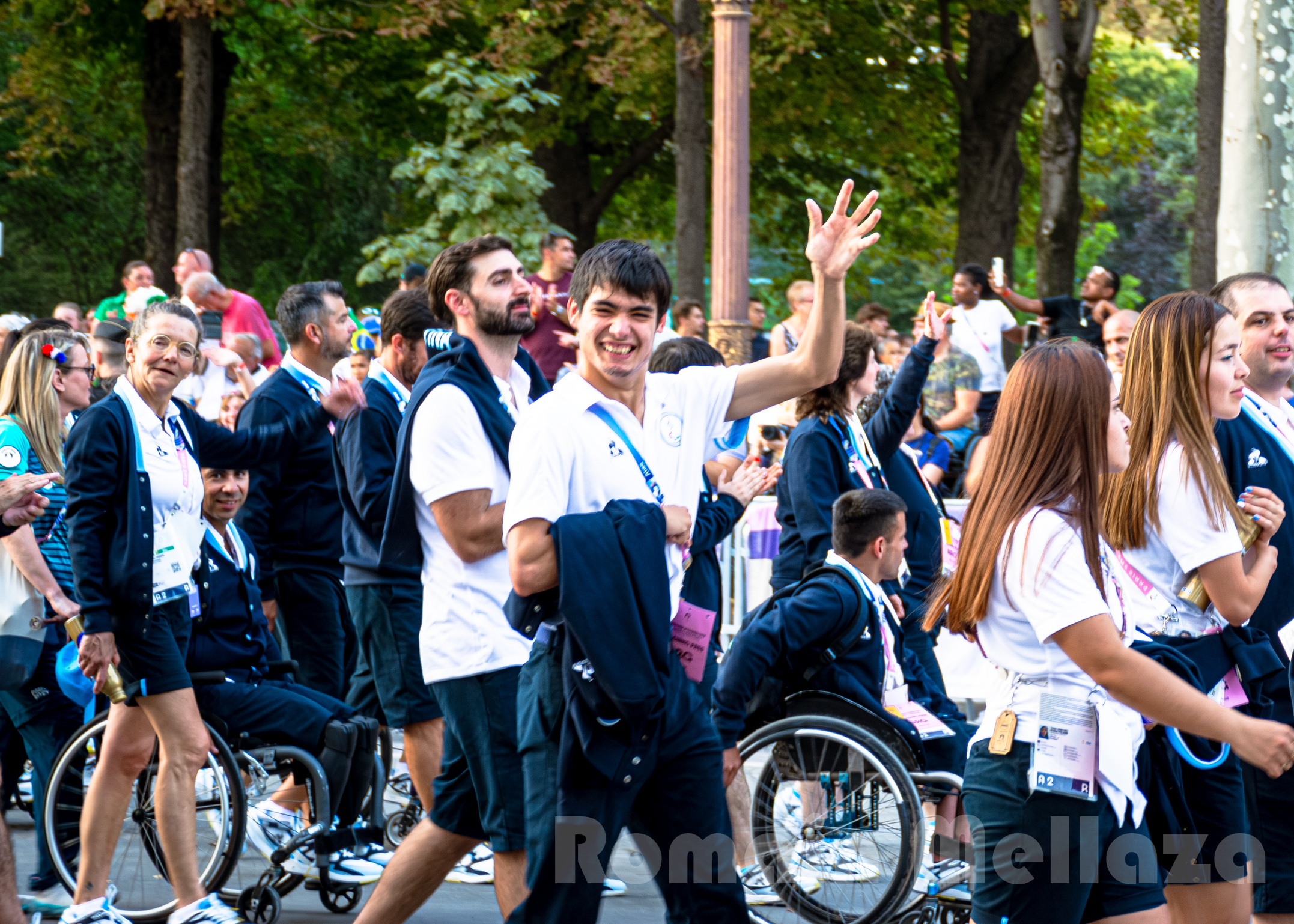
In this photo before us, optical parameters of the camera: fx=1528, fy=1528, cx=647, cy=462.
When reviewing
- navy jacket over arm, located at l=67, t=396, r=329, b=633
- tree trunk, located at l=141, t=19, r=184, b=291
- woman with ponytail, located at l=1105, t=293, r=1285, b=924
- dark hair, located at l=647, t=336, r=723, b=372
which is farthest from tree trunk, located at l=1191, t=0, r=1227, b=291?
tree trunk, located at l=141, t=19, r=184, b=291

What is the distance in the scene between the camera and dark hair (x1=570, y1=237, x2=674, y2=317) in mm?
3523

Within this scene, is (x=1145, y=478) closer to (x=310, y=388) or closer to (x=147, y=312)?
(x=147, y=312)

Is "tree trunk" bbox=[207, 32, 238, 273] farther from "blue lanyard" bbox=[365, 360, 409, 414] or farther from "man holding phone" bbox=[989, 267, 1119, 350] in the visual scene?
"blue lanyard" bbox=[365, 360, 409, 414]

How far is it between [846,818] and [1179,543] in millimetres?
1955

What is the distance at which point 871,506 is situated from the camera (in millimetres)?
5395

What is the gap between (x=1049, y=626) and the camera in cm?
310

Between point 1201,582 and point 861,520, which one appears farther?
point 861,520

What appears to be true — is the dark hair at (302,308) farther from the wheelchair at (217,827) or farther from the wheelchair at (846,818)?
the wheelchair at (846,818)

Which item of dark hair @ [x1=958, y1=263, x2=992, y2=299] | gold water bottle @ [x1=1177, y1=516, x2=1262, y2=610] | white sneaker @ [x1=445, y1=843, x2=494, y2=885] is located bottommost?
white sneaker @ [x1=445, y1=843, x2=494, y2=885]

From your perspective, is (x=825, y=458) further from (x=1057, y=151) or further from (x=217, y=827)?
(x=1057, y=151)

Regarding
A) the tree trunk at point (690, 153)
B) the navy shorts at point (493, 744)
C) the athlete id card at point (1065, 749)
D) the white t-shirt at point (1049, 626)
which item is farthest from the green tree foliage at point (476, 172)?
the athlete id card at point (1065, 749)

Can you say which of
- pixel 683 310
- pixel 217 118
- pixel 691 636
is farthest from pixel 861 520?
pixel 217 118

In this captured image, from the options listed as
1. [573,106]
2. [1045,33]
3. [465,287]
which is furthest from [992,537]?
[573,106]

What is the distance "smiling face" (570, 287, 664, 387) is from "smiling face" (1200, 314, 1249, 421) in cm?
145
